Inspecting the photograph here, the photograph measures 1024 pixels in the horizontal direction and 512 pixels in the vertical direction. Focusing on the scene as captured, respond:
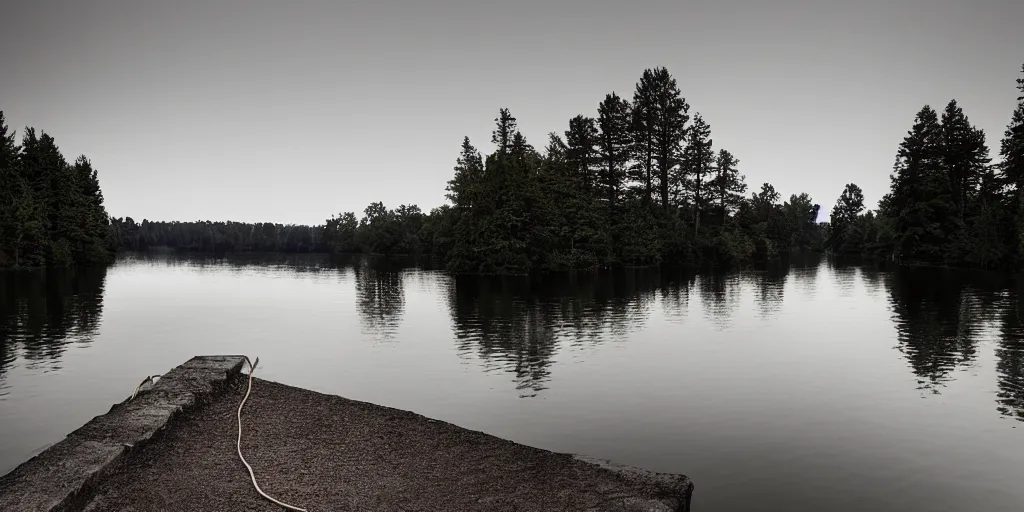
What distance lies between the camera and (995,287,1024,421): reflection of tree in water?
1244 centimetres

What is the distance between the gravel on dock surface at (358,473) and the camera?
22.2 ft

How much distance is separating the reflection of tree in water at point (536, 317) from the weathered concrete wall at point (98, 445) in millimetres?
6492

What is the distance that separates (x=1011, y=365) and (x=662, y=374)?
8927 mm

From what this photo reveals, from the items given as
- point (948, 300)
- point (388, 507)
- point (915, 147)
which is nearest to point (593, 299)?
point (948, 300)

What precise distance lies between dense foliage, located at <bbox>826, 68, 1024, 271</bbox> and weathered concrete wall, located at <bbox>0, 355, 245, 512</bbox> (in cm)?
Result: 6260

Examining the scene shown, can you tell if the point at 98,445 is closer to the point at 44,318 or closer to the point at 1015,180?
the point at 44,318

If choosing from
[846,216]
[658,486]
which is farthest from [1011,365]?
[846,216]

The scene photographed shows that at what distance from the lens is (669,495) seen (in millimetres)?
7094

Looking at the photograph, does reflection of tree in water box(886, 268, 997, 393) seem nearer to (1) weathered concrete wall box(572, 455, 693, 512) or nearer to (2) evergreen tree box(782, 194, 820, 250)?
(1) weathered concrete wall box(572, 455, 693, 512)

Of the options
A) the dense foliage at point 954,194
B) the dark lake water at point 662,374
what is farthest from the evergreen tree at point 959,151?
the dark lake water at point 662,374

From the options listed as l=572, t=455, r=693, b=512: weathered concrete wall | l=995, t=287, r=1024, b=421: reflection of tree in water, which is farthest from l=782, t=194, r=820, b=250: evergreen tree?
l=572, t=455, r=693, b=512: weathered concrete wall

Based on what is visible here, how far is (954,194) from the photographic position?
65.9 metres

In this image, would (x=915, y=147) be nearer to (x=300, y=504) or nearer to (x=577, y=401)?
(x=577, y=401)

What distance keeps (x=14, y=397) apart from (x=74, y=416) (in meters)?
2.25
